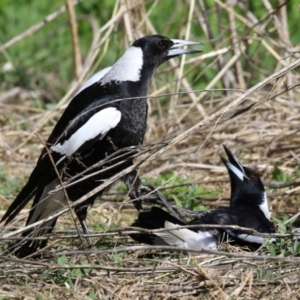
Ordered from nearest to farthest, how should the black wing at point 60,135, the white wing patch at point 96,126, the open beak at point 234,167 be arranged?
the white wing patch at point 96,126, the black wing at point 60,135, the open beak at point 234,167

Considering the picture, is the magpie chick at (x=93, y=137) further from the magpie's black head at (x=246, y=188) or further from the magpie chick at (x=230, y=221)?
the magpie's black head at (x=246, y=188)

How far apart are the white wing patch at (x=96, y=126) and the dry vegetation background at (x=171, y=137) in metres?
0.41

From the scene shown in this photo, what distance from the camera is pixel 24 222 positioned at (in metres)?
6.02

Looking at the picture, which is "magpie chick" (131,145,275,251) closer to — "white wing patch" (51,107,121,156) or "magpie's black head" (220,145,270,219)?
"magpie's black head" (220,145,270,219)

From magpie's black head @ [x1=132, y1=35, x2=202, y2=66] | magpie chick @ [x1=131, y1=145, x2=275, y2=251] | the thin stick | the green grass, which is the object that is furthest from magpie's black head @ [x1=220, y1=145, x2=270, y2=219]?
the thin stick

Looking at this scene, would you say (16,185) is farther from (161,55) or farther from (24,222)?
(161,55)

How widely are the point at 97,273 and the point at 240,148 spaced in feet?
10.0

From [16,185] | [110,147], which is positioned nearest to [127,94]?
[110,147]

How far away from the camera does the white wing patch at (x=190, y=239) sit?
486 cm

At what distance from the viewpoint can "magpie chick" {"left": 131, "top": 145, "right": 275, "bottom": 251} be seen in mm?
4840

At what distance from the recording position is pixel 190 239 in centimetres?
489

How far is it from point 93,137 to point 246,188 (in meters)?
1.11

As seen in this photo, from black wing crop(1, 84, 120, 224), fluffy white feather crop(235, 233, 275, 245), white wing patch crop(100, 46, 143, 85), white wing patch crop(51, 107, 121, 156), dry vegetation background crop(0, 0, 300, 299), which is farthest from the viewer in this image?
white wing patch crop(100, 46, 143, 85)

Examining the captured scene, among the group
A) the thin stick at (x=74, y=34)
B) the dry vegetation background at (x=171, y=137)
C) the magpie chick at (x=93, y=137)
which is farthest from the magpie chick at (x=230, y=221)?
the thin stick at (x=74, y=34)
